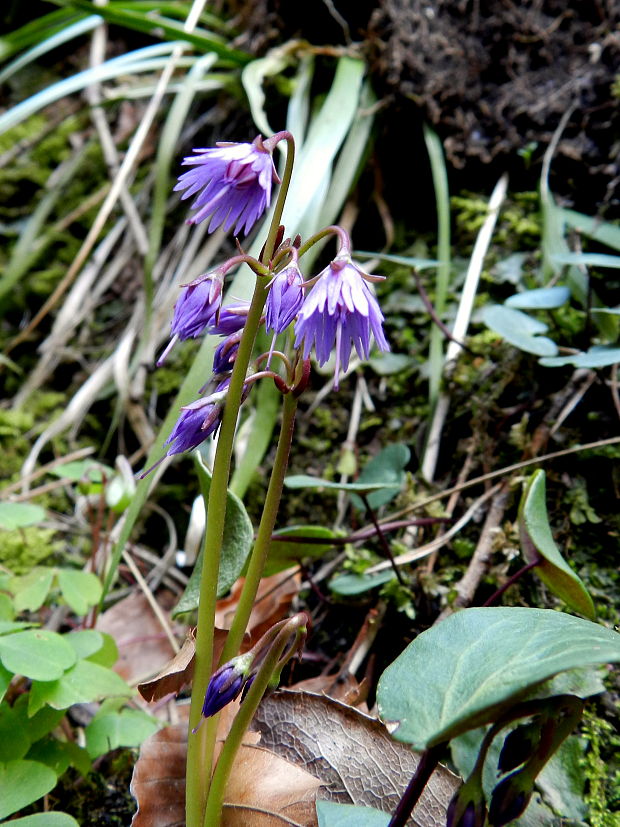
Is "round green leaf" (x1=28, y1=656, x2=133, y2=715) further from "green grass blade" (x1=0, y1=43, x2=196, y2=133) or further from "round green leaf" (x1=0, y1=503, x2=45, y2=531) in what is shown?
"green grass blade" (x1=0, y1=43, x2=196, y2=133)

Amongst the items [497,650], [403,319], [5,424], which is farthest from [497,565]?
[5,424]

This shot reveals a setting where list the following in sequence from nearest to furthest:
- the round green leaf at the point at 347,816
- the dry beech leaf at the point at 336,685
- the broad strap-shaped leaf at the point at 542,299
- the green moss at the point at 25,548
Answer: the round green leaf at the point at 347,816 < the dry beech leaf at the point at 336,685 < the broad strap-shaped leaf at the point at 542,299 < the green moss at the point at 25,548

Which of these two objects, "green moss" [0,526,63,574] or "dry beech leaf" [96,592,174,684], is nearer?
"dry beech leaf" [96,592,174,684]

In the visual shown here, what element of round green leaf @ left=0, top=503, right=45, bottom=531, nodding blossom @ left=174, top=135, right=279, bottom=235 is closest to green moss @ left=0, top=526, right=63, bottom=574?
round green leaf @ left=0, top=503, right=45, bottom=531

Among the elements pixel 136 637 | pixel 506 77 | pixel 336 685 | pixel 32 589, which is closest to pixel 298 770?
pixel 336 685

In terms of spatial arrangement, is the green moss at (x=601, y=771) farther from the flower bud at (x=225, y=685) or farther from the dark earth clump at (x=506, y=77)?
the dark earth clump at (x=506, y=77)

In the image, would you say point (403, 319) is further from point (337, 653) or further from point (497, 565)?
point (337, 653)

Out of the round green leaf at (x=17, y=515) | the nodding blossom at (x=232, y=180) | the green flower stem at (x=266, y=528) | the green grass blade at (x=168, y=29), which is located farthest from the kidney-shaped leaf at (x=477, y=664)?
the green grass blade at (x=168, y=29)
